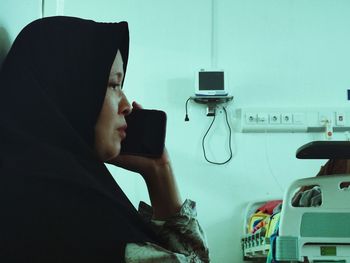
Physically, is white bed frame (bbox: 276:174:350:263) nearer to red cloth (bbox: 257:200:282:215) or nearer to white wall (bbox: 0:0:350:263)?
red cloth (bbox: 257:200:282:215)

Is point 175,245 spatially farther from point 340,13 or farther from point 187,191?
point 340,13

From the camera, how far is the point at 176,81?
2.86m

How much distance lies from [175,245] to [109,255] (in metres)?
0.30

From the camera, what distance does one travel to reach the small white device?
272cm

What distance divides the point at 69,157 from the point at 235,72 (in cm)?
223

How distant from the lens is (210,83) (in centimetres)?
273

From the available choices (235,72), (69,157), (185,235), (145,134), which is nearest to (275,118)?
(235,72)

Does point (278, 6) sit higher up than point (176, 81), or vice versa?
point (278, 6)

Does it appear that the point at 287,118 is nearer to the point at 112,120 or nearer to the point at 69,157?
the point at 112,120

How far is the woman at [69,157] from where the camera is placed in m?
0.70

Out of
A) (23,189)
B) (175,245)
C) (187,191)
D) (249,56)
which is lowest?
(187,191)

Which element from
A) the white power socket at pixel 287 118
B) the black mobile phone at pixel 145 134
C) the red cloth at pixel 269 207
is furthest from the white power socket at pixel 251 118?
the black mobile phone at pixel 145 134

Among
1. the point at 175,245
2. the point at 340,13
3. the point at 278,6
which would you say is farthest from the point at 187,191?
the point at 175,245

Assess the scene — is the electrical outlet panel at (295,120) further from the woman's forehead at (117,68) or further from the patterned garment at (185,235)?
the woman's forehead at (117,68)
